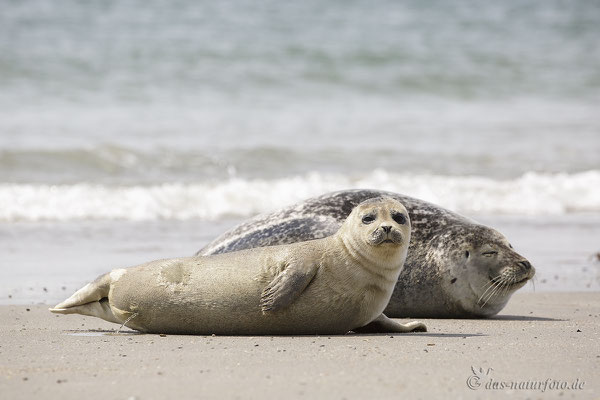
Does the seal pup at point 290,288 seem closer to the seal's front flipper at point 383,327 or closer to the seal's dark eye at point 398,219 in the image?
the seal's dark eye at point 398,219

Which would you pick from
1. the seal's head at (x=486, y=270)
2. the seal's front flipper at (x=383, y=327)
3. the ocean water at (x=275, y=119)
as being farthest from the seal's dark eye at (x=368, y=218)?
the ocean water at (x=275, y=119)

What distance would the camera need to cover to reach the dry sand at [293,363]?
3646 mm

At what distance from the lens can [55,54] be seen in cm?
2058

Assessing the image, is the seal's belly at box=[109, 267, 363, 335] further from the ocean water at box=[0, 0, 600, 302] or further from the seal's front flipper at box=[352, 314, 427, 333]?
the ocean water at box=[0, 0, 600, 302]

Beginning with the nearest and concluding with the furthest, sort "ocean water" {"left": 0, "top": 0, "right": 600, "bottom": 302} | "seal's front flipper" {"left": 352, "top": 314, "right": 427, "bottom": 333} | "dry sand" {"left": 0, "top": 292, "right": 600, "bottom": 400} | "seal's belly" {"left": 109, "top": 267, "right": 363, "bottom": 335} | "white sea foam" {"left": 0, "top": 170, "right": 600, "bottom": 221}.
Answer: "dry sand" {"left": 0, "top": 292, "right": 600, "bottom": 400} → "seal's belly" {"left": 109, "top": 267, "right": 363, "bottom": 335} → "seal's front flipper" {"left": 352, "top": 314, "right": 427, "bottom": 333} → "ocean water" {"left": 0, "top": 0, "right": 600, "bottom": 302} → "white sea foam" {"left": 0, "top": 170, "right": 600, "bottom": 221}

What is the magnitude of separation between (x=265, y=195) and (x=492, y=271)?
6203mm

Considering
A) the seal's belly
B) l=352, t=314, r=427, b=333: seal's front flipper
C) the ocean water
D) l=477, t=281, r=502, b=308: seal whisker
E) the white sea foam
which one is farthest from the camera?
the white sea foam

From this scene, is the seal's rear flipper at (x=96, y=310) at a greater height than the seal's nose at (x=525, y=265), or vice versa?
the seal's nose at (x=525, y=265)

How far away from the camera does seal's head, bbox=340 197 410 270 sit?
4.90 meters

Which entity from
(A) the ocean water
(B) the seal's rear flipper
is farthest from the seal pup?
(A) the ocean water

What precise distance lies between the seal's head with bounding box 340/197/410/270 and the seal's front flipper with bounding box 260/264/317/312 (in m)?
0.29

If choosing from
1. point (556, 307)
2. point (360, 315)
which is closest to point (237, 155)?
point (556, 307)

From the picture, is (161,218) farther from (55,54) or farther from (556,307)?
(55,54)

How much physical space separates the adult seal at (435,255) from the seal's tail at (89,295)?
3.86 feet
